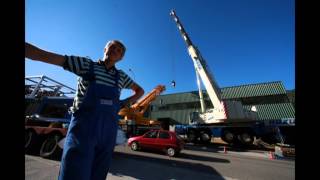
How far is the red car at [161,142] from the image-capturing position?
12.4 meters

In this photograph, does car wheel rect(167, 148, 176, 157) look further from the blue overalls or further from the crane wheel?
the blue overalls

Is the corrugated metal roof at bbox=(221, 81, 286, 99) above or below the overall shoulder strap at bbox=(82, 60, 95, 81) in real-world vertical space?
above

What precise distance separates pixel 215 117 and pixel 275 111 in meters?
14.5

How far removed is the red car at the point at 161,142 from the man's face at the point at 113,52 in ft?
34.5

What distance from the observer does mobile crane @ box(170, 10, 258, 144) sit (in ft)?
63.0

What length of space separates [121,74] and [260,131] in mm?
17771

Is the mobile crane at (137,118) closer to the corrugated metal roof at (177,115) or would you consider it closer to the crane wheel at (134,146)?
the crane wheel at (134,146)

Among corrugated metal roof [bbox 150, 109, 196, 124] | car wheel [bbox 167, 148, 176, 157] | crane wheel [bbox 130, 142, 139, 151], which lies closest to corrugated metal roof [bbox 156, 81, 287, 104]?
corrugated metal roof [bbox 150, 109, 196, 124]

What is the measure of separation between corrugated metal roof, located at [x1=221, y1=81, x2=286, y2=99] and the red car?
920 inches

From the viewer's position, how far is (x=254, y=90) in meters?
34.0

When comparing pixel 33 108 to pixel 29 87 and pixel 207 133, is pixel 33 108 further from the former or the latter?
pixel 207 133

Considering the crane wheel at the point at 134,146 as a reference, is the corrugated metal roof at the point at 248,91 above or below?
above

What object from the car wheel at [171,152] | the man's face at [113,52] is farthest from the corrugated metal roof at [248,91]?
the man's face at [113,52]
